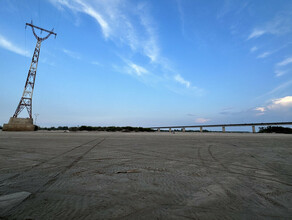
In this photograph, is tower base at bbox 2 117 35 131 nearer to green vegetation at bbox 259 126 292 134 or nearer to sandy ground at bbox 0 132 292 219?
sandy ground at bbox 0 132 292 219

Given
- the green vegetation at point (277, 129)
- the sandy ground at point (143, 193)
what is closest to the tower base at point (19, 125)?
the sandy ground at point (143, 193)

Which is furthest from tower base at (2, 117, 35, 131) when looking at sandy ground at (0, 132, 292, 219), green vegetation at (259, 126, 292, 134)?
green vegetation at (259, 126, 292, 134)

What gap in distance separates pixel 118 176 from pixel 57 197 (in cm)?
77

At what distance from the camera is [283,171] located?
2.30 metres

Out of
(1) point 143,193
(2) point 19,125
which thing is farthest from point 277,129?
(2) point 19,125

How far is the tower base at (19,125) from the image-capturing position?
2452cm

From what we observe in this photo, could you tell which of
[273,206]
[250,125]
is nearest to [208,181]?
[273,206]

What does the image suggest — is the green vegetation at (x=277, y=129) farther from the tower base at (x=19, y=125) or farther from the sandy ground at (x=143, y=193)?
Result: the tower base at (x=19, y=125)

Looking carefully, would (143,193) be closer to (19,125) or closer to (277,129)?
(277,129)

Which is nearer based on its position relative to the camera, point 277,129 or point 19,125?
point 277,129

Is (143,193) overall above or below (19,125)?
below

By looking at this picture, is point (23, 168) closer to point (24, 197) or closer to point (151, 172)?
point (24, 197)

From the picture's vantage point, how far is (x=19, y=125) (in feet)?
82.6

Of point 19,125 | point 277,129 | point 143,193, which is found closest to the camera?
point 143,193
